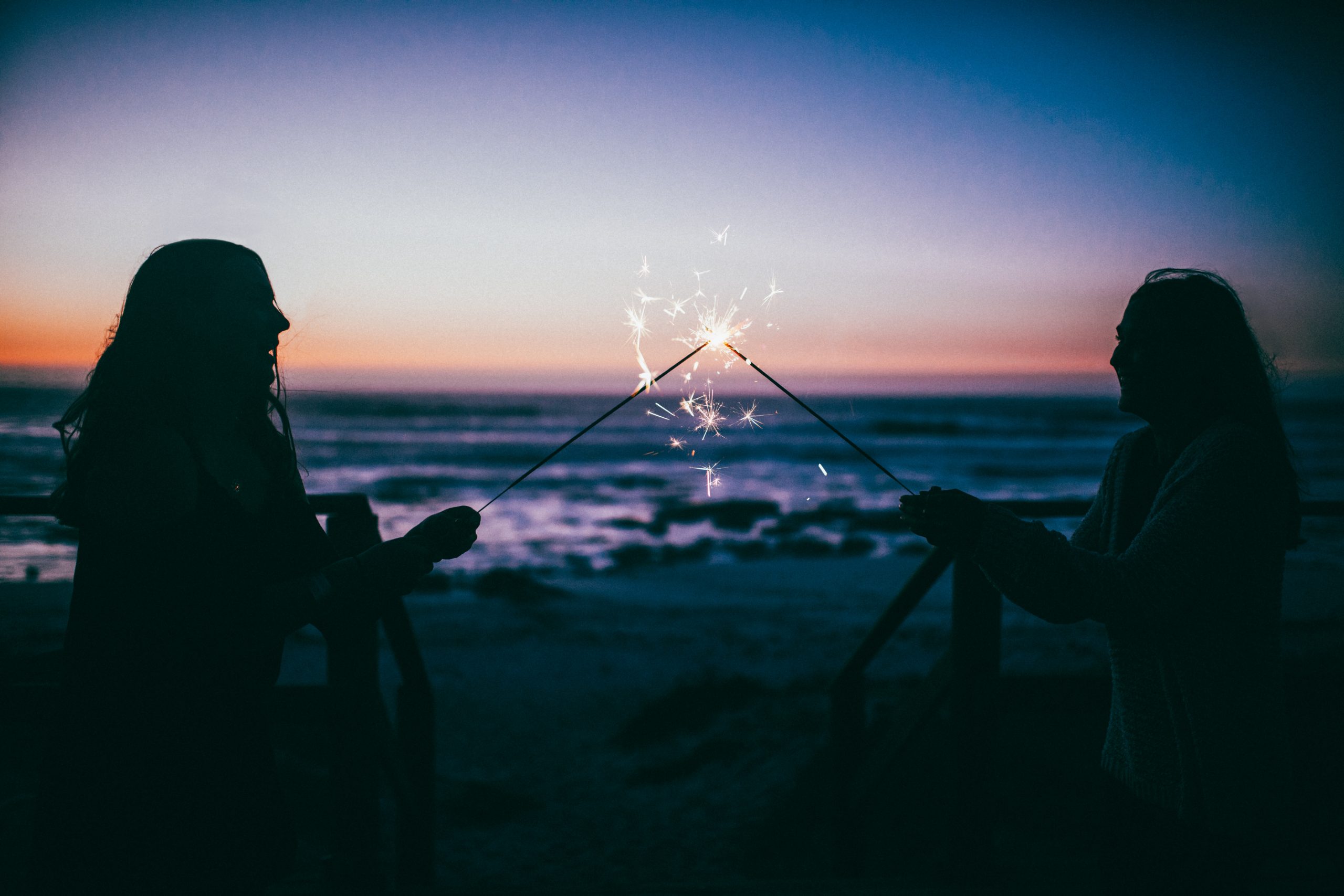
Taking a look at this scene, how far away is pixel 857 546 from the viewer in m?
13.1

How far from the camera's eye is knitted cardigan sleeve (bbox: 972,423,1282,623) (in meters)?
1.53

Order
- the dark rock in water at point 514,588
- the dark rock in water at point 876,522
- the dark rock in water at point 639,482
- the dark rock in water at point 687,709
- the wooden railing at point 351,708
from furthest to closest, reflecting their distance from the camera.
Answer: the dark rock in water at point 639,482 → the dark rock in water at point 876,522 → the dark rock in water at point 514,588 → the dark rock in water at point 687,709 → the wooden railing at point 351,708

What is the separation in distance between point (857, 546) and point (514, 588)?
243 inches

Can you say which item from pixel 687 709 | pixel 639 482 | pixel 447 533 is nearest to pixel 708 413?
pixel 447 533

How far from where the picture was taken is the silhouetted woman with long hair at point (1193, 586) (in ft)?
5.05

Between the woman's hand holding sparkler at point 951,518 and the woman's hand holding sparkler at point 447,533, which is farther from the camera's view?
the woman's hand holding sparkler at point 447,533

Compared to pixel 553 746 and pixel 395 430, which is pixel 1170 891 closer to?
pixel 553 746

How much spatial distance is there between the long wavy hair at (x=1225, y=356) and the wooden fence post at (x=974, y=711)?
42.3 inches

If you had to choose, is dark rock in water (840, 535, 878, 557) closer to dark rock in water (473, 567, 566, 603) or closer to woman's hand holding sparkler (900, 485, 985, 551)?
dark rock in water (473, 567, 566, 603)

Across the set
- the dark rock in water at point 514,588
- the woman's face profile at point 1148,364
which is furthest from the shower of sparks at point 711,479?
the woman's face profile at point 1148,364

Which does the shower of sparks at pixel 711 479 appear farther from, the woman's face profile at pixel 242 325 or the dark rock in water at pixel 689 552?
the woman's face profile at pixel 242 325

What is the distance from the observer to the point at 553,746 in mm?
5539

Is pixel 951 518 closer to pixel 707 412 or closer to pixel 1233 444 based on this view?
pixel 1233 444

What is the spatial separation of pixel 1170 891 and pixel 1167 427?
3.42ft
